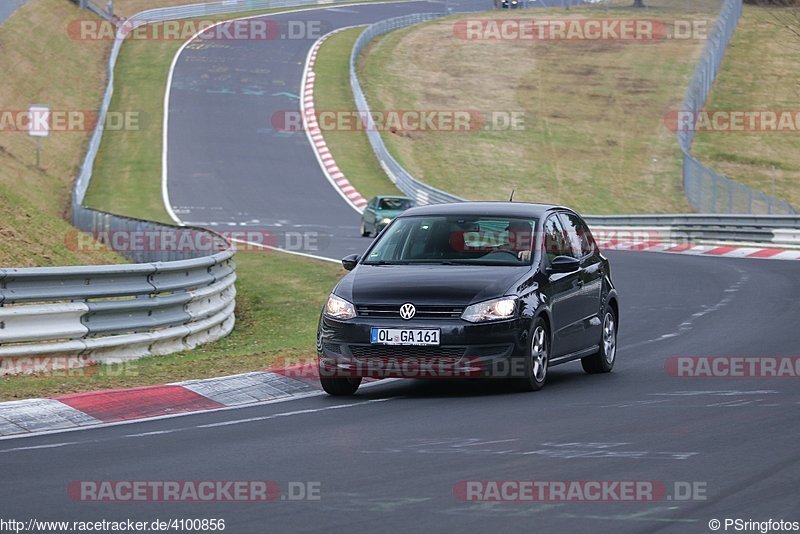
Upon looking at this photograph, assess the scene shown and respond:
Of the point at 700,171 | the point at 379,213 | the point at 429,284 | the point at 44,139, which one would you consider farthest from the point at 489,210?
the point at 44,139

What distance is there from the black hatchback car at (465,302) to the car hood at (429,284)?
11 mm

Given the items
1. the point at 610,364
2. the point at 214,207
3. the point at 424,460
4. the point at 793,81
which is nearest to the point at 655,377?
the point at 610,364

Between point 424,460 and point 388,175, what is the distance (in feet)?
141

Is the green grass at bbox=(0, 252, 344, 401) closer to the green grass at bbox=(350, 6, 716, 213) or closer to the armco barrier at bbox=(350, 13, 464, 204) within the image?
the armco barrier at bbox=(350, 13, 464, 204)

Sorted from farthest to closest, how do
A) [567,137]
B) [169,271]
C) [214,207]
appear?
[567,137] → [214,207] → [169,271]

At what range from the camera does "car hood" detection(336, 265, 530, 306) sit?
11.9 m

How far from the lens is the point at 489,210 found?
43.9ft

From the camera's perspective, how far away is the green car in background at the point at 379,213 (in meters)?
36.9

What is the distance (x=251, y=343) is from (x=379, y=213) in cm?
2058

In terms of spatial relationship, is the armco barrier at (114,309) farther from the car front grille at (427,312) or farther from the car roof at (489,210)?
the car front grille at (427,312)

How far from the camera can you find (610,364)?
46.7 ft

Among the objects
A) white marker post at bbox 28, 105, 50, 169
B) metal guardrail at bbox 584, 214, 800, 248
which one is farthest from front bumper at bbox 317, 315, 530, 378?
white marker post at bbox 28, 105, 50, 169

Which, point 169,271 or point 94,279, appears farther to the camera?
point 169,271

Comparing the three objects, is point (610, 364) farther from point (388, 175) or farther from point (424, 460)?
point (388, 175)
